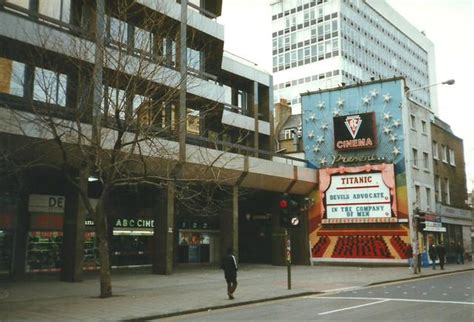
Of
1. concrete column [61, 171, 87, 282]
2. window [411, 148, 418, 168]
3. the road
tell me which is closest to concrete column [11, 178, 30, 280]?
concrete column [61, 171, 87, 282]

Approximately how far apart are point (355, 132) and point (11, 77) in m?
22.1

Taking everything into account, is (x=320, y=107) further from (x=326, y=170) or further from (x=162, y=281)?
(x=162, y=281)

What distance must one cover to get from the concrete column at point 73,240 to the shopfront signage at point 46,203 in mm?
2265

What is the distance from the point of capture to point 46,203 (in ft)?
79.4

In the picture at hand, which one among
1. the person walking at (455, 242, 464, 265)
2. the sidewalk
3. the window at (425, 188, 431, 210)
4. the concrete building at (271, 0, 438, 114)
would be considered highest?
the concrete building at (271, 0, 438, 114)

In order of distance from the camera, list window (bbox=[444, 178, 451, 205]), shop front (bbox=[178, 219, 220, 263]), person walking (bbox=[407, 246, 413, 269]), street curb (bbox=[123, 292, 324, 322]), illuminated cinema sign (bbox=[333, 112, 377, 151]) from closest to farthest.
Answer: street curb (bbox=[123, 292, 324, 322]) < person walking (bbox=[407, 246, 413, 269]) < shop front (bbox=[178, 219, 220, 263]) < illuminated cinema sign (bbox=[333, 112, 377, 151]) < window (bbox=[444, 178, 451, 205])

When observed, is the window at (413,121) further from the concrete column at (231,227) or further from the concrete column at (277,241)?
the concrete column at (231,227)

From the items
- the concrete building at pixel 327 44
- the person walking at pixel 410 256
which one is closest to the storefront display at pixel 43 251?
the person walking at pixel 410 256

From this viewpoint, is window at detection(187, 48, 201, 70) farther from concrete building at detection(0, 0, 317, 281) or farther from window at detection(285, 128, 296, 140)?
window at detection(285, 128, 296, 140)

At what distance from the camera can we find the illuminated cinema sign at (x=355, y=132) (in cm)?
3381

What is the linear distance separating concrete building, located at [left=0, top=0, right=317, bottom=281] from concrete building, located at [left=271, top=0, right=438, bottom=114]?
5826cm

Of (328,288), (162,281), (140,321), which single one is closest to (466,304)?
(328,288)

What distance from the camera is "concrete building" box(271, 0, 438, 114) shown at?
92.4 metres

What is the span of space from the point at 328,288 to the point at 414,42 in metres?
115
